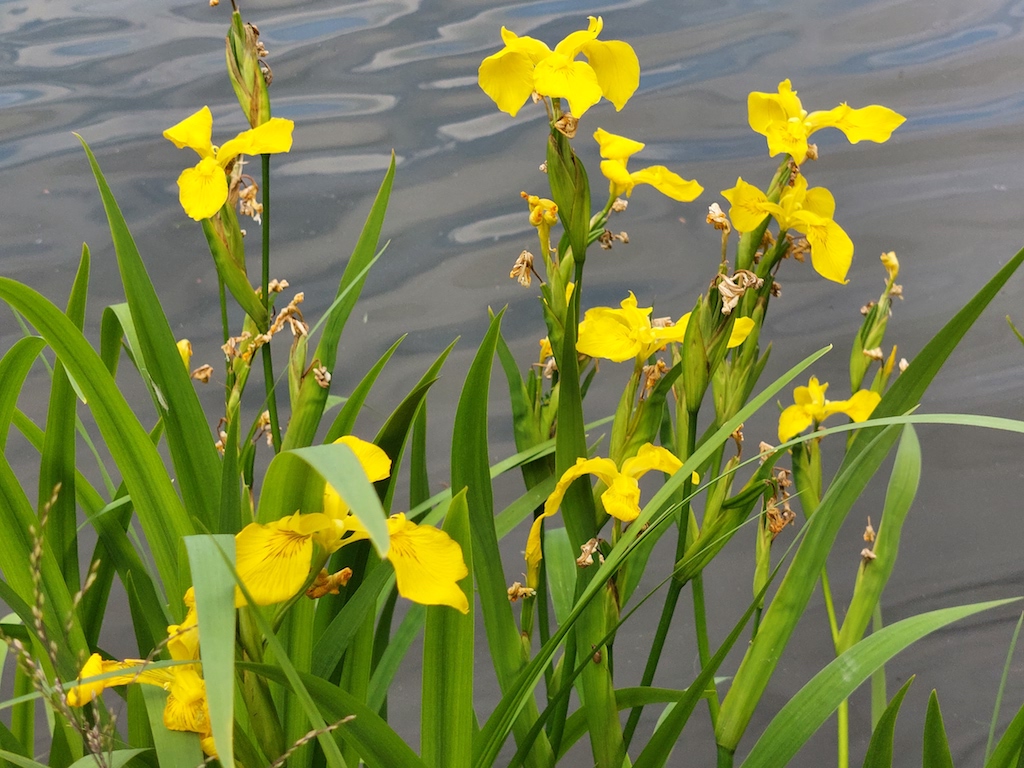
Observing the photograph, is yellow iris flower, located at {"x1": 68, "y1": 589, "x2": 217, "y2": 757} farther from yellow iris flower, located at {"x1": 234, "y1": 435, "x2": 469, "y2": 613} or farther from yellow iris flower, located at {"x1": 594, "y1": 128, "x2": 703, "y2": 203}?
yellow iris flower, located at {"x1": 594, "y1": 128, "x2": 703, "y2": 203}

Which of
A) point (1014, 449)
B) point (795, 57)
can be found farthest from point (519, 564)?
point (795, 57)

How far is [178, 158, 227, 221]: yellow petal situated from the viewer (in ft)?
1.21

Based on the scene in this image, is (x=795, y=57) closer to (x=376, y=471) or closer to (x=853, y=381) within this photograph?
(x=853, y=381)

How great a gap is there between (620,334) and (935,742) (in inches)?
10.3

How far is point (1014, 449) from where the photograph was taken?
35.2 inches

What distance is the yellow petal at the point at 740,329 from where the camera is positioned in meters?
0.35

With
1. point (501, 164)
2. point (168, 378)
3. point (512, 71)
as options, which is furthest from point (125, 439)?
point (501, 164)

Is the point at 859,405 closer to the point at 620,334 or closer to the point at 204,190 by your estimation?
the point at 620,334

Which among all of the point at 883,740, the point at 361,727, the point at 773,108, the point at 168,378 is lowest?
the point at 883,740

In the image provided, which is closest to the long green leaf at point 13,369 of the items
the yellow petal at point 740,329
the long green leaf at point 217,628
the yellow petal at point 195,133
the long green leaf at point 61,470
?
the long green leaf at point 61,470

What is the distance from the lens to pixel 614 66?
382mm

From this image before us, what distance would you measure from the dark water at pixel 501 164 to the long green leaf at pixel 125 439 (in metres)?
0.48

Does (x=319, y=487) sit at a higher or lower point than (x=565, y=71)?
lower

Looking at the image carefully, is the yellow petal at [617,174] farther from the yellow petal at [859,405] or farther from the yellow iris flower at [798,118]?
the yellow petal at [859,405]
